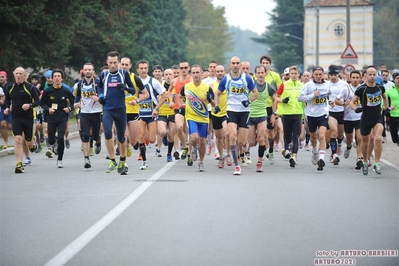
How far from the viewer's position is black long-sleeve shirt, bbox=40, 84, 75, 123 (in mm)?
19062

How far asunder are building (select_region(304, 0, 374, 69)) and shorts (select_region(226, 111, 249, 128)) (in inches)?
3514

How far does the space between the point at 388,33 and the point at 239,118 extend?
367ft

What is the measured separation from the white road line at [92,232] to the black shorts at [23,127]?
16.1 feet

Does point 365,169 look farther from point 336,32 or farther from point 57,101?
point 336,32

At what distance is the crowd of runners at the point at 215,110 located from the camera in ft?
54.9

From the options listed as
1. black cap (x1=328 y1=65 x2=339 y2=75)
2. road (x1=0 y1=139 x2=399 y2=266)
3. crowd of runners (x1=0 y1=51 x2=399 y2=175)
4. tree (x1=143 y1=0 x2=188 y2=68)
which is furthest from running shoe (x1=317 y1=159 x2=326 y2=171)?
tree (x1=143 y1=0 x2=188 y2=68)

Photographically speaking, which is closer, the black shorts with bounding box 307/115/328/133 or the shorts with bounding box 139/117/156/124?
the black shorts with bounding box 307/115/328/133

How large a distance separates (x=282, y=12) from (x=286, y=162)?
297 ft

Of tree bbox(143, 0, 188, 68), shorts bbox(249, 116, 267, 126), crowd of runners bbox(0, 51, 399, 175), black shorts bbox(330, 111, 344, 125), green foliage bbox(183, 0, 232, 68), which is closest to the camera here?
crowd of runners bbox(0, 51, 399, 175)

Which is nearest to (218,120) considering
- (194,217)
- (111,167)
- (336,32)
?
(111,167)

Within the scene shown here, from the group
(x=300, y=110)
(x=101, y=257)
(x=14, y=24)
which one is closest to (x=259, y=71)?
(x=300, y=110)

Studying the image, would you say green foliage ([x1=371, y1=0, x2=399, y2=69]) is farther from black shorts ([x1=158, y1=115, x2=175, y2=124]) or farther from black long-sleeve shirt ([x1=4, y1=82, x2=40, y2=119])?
black long-sleeve shirt ([x1=4, y1=82, x2=40, y2=119])

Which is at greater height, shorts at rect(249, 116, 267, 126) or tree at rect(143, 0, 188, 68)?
tree at rect(143, 0, 188, 68)

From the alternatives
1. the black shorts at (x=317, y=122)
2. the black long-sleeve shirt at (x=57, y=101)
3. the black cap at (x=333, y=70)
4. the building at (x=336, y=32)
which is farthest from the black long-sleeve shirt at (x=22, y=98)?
the building at (x=336, y=32)
